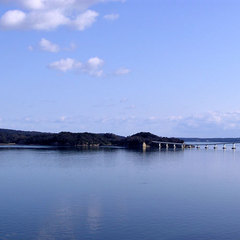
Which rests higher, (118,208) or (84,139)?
(84,139)

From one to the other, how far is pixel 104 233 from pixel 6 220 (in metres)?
4.24

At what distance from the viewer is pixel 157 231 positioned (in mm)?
15117

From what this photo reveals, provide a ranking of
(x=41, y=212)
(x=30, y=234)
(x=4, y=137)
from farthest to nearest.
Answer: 1. (x=4, y=137)
2. (x=41, y=212)
3. (x=30, y=234)

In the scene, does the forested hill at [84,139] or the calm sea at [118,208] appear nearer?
the calm sea at [118,208]

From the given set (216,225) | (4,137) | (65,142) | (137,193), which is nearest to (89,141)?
(65,142)

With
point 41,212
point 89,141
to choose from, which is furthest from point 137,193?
point 89,141

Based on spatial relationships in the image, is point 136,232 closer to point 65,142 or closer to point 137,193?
point 137,193

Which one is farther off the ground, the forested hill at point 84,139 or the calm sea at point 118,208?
the forested hill at point 84,139

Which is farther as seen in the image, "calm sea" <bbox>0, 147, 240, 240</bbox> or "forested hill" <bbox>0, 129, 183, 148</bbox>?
"forested hill" <bbox>0, 129, 183, 148</bbox>

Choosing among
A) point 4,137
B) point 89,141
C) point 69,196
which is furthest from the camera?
point 4,137

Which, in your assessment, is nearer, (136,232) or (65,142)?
(136,232)

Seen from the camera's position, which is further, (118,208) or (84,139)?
(84,139)

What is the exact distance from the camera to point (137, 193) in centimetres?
2347

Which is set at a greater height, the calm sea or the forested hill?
the forested hill
